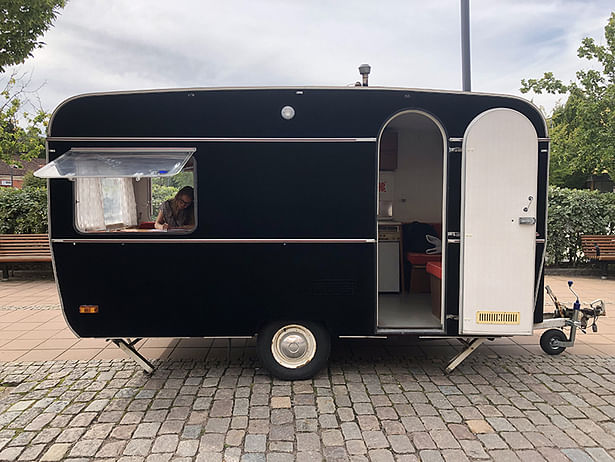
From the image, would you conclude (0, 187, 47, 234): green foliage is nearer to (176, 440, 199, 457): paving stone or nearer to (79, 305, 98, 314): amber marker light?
(79, 305, 98, 314): amber marker light

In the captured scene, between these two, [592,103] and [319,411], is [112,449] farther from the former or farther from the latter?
[592,103]

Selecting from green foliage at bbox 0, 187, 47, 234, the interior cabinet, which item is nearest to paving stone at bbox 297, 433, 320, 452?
the interior cabinet

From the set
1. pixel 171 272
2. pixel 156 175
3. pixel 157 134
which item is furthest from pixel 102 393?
pixel 157 134

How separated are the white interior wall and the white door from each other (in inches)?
78.2

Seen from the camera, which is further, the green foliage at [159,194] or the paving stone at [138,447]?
the green foliage at [159,194]

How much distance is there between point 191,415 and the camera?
141 inches

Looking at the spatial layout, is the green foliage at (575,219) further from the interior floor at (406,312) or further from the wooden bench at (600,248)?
the interior floor at (406,312)

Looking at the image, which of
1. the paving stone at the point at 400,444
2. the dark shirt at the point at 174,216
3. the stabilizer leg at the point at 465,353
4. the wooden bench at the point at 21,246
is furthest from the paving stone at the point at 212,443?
the wooden bench at the point at 21,246

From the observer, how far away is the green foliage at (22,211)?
30.8ft

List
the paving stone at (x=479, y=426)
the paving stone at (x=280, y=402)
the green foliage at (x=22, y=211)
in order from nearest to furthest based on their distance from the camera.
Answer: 1. the paving stone at (x=479, y=426)
2. the paving stone at (x=280, y=402)
3. the green foliage at (x=22, y=211)

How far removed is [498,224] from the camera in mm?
4039

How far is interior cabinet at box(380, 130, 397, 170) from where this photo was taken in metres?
6.15

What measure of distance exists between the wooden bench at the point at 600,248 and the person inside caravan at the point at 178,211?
28.4ft

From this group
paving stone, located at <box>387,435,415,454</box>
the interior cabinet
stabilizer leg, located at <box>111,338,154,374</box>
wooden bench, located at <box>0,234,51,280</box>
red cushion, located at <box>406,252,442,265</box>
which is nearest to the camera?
paving stone, located at <box>387,435,415,454</box>
